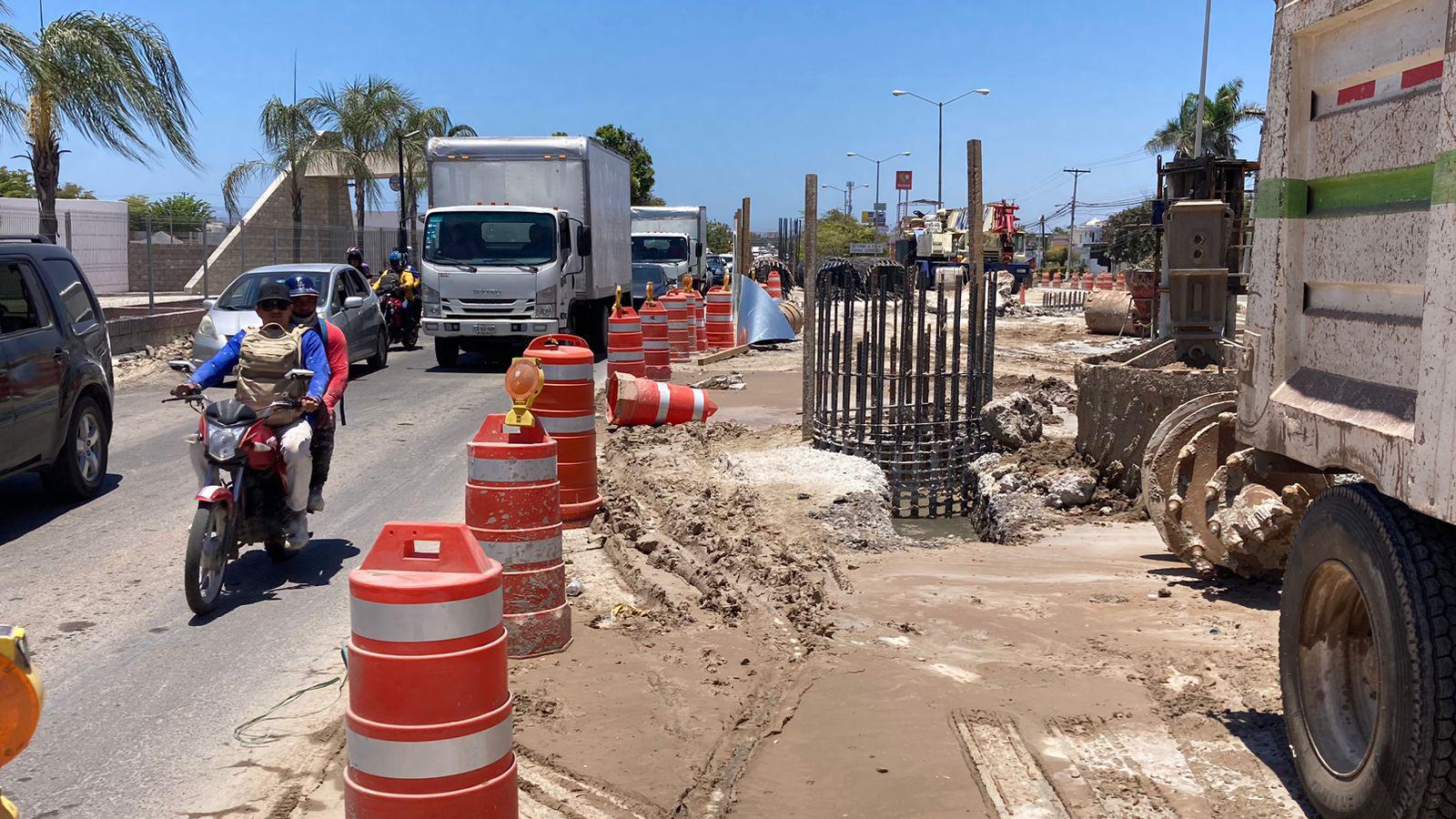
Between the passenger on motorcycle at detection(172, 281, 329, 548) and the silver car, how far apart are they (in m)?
9.52

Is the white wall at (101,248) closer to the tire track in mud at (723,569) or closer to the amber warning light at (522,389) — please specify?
the tire track in mud at (723,569)

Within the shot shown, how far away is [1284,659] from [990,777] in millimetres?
1151

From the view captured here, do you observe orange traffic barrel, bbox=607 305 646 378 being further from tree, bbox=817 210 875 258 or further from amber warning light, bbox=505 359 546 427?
tree, bbox=817 210 875 258

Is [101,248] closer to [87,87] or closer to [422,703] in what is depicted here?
[87,87]

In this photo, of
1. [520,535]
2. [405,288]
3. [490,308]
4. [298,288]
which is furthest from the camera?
[405,288]

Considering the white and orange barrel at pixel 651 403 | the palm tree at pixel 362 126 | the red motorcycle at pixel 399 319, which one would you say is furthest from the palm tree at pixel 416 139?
the white and orange barrel at pixel 651 403

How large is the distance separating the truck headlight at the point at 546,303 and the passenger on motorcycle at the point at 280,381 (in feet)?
40.2

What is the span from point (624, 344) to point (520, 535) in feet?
28.3

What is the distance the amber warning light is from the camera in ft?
20.7

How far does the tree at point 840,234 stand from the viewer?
108 metres

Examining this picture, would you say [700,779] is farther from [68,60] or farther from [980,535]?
[68,60]

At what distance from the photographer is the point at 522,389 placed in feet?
21.1

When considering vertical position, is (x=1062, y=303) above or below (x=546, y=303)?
below

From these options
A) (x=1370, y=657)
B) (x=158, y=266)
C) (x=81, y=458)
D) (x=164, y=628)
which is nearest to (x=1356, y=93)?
(x=1370, y=657)
